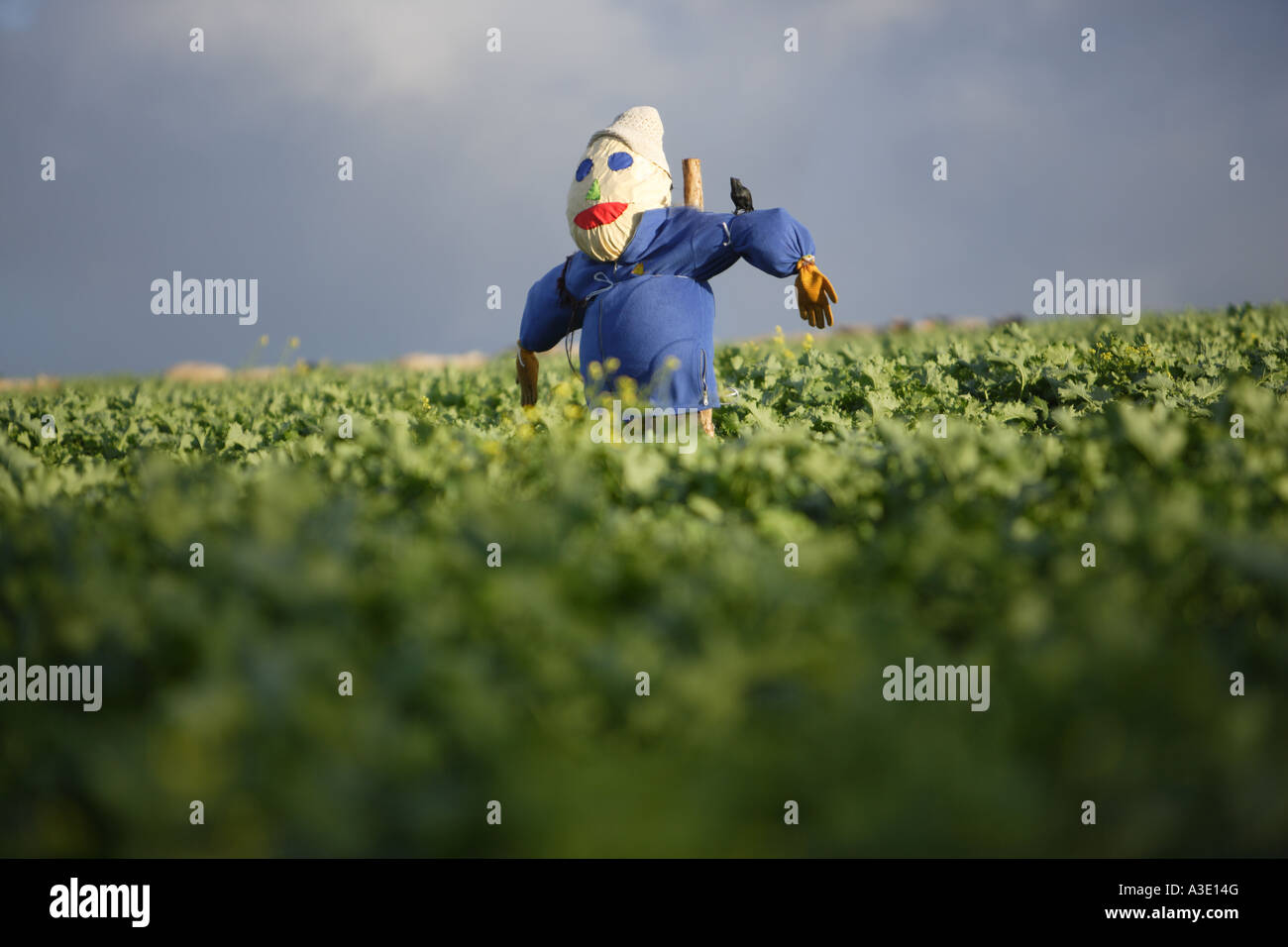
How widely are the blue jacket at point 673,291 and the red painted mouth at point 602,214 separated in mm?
182

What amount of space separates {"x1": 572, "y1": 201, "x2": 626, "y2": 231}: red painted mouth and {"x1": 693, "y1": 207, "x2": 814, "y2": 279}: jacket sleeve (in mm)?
566

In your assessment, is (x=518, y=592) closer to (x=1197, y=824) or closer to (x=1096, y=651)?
(x=1096, y=651)

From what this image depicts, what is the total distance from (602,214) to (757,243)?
3.58ft

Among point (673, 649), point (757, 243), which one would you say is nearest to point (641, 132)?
point (757, 243)

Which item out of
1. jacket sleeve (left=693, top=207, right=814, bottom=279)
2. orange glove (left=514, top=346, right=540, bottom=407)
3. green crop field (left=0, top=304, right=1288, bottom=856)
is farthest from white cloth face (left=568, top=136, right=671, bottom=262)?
green crop field (left=0, top=304, right=1288, bottom=856)

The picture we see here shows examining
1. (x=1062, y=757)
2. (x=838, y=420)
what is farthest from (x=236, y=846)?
(x=838, y=420)

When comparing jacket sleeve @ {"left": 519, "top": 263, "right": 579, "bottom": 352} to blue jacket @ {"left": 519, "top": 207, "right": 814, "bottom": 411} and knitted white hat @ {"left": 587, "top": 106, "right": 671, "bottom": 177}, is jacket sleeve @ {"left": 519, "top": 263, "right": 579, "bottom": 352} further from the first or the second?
knitted white hat @ {"left": 587, "top": 106, "right": 671, "bottom": 177}

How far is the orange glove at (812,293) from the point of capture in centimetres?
561

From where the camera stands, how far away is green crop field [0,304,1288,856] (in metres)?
1.62

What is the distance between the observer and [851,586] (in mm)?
2656

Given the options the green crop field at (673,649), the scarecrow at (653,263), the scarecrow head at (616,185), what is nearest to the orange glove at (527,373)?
the scarecrow at (653,263)

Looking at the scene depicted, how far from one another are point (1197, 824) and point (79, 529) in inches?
135

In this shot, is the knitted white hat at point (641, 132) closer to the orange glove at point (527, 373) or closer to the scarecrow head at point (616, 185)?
the scarecrow head at point (616, 185)

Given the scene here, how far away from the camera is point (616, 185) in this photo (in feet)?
19.9
